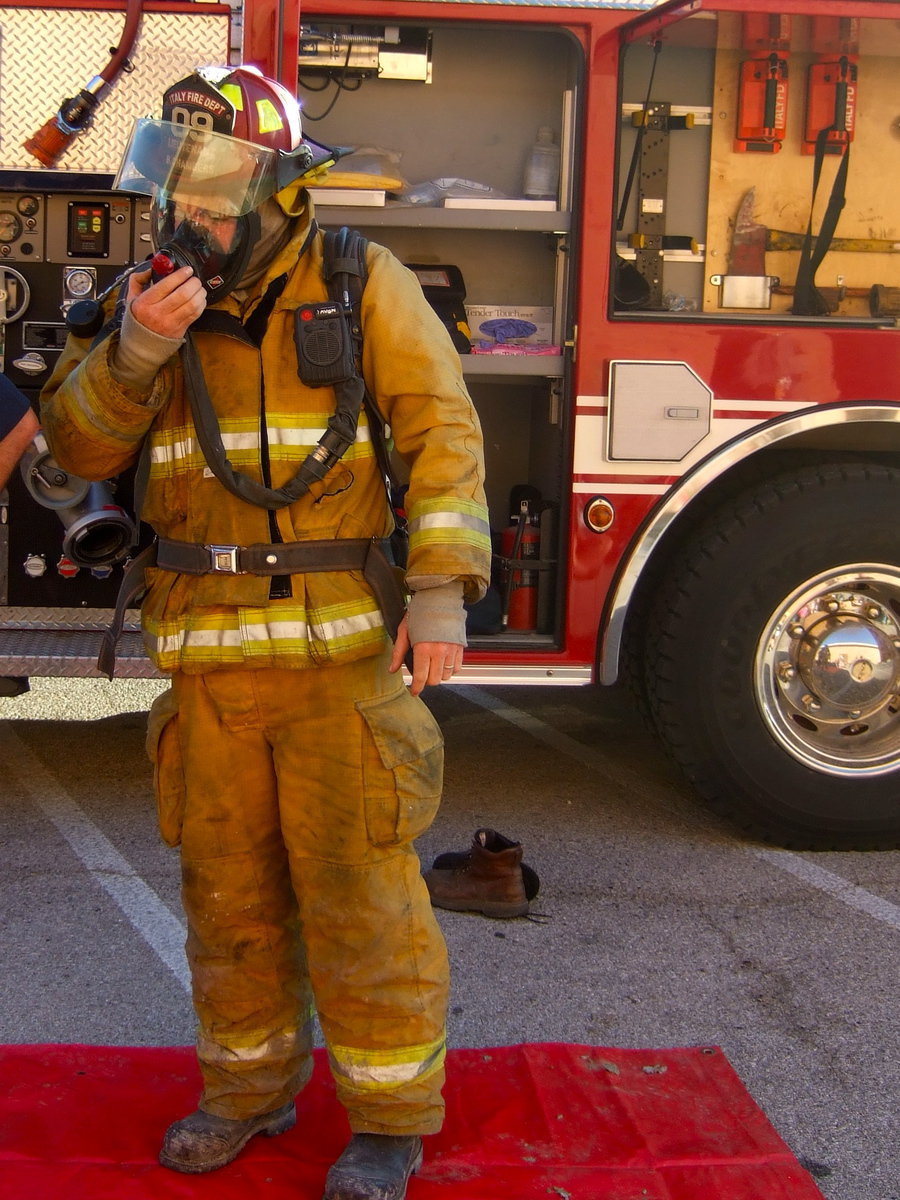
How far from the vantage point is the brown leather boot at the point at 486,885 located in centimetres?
357

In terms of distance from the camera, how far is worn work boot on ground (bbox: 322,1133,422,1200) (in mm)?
2236

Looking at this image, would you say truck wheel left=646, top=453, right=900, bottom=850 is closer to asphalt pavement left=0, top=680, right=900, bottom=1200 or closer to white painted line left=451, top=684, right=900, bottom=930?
white painted line left=451, top=684, right=900, bottom=930

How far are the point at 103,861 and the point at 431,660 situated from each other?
205 centimetres

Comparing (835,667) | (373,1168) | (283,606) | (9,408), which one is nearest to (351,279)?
(283,606)

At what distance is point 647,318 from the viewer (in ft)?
13.0

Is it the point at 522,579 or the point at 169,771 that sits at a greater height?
the point at 522,579

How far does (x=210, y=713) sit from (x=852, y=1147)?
4.94 ft

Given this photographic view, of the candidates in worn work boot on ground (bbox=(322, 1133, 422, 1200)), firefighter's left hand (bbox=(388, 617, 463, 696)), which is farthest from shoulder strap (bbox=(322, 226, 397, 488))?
worn work boot on ground (bbox=(322, 1133, 422, 1200))

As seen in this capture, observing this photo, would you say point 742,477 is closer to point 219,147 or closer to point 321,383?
point 321,383

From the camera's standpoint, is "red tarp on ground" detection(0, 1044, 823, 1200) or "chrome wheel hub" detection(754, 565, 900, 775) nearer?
"red tarp on ground" detection(0, 1044, 823, 1200)

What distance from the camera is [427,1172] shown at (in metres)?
2.40

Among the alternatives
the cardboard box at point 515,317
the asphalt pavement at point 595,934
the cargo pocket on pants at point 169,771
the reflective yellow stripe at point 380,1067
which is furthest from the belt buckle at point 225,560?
the cardboard box at point 515,317

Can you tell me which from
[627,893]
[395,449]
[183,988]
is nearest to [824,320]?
[627,893]

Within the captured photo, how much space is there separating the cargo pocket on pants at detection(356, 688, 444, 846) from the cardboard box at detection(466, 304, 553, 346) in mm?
2362
